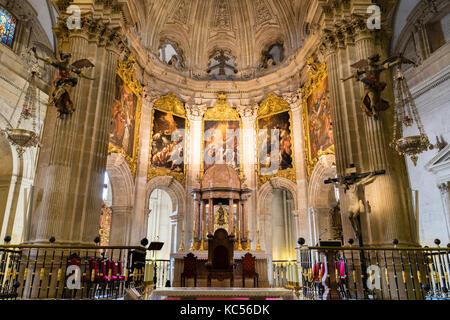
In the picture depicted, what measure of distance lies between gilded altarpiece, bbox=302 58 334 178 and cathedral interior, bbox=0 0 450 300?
0.28 ft

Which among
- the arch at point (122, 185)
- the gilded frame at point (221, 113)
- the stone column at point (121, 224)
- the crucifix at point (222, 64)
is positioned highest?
the crucifix at point (222, 64)

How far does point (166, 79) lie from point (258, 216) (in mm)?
7666

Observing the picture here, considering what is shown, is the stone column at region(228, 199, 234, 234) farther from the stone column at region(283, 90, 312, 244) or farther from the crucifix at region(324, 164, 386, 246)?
the crucifix at region(324, 164, 386, 246)

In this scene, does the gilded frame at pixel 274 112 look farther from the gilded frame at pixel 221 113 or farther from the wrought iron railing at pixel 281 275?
the wrought iron railing at pixel 281 275

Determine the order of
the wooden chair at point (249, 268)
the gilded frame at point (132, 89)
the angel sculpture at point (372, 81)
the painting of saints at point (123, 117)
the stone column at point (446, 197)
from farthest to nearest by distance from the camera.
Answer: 1. the gilded frame at point (132, 89)
2. the painting of saints at point (123, 117)
3. the stone column at point (446, 197)
4. the wooden chair at point (249, 268)
5. the angel sculpture at point (372, 81)

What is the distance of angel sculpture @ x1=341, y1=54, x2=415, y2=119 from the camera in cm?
860

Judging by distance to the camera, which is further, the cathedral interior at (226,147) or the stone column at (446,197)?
the stone column at (446,197)

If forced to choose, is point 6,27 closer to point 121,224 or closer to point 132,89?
point 132,89

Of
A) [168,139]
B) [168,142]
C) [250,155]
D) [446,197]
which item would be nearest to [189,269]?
[168,142]

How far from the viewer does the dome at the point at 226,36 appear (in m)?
16.7

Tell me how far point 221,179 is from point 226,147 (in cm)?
278

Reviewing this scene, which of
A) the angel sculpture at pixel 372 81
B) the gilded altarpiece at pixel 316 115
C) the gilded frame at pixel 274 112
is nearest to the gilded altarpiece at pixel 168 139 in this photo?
the gilded frame at pixel 274 112

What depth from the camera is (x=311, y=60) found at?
13383 millimetres
